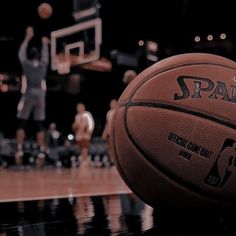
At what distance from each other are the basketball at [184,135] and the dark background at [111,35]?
34.6 feet

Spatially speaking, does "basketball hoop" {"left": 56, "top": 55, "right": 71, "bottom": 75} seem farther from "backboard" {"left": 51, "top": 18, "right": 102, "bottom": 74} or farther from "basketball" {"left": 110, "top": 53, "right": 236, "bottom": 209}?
"basketball" {"left": 110, "top": 53, "right": 236, "bottom": 209}

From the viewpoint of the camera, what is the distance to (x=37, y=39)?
584 inches

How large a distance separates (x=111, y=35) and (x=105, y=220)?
12.9 meters

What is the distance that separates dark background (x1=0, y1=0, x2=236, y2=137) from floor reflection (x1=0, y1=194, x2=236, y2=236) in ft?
33.6

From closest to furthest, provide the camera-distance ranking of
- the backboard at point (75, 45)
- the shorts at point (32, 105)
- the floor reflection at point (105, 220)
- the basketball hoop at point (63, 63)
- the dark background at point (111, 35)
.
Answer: the floor reflection at point (105, 220) < the shorts at point (32, 105) < the backboard at point (75, 45) < the basketball hoop at point (63, 63) < the dark background at point (111, 35)

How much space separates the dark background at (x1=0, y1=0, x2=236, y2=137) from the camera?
13125 mm

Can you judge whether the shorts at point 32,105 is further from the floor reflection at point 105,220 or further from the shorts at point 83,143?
the floor reflection at point 105,220

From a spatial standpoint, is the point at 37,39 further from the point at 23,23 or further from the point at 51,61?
the point at 51,61

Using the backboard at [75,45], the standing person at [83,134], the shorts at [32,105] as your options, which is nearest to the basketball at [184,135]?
the standing person at [83,134]

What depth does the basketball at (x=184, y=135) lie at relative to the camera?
2.17 meters

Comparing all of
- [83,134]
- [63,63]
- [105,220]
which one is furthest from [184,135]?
[63,63]

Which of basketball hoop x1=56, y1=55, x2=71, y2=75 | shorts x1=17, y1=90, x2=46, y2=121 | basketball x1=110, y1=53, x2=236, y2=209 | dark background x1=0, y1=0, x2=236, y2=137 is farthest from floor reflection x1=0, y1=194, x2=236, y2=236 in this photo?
dark background x1=0, y1=0, x2=236, y2=137

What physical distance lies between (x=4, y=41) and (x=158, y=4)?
523 centimetres

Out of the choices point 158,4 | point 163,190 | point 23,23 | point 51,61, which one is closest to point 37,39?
point 23,23
